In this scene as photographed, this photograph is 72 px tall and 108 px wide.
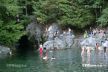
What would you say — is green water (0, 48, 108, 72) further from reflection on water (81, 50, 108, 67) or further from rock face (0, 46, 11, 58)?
rock face (0, 46, 11, 58)

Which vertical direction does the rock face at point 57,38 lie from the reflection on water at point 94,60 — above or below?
below

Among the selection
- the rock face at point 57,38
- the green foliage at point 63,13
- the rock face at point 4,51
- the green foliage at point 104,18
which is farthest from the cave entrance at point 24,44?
the green foliage at point 104,18

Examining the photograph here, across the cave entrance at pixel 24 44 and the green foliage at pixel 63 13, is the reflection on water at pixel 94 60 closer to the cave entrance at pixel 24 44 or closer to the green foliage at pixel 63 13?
the green foliage at pixel 63 13

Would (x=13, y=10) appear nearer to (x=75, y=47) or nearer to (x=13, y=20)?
(x=13, y=20)

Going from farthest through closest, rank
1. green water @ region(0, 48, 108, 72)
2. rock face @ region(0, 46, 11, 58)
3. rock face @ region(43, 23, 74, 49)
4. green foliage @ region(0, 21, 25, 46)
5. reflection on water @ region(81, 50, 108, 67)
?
rock face @ region(43, 23, 74, 49), green foliage @ region(0, 21, 25, 46), rock face @ region(0, 46, 11, 58), reflection on water @ region(81, 50, 108, 67), green water @ region(0, 48, 108, 72)

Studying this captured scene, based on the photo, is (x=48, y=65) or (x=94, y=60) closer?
(x=48, y=65)

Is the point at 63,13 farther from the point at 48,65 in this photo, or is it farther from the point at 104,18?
the point at 48,65

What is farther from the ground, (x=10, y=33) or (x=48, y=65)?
(x=10, y=33)

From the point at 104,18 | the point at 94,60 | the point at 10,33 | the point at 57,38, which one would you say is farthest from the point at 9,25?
the point at 94,60

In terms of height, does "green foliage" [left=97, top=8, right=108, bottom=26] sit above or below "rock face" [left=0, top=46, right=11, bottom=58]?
above

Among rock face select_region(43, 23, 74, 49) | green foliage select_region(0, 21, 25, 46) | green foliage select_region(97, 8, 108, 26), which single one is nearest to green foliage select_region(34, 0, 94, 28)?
rock face select_region(43, 23, 74, 49)

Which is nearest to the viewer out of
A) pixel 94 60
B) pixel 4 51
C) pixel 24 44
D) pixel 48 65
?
pixel 48 65

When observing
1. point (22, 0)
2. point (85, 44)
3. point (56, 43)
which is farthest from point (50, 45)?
point (22, 0)

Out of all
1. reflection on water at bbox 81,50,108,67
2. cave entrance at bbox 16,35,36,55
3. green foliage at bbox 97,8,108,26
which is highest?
green foliage at bbox 97,8,108,26
